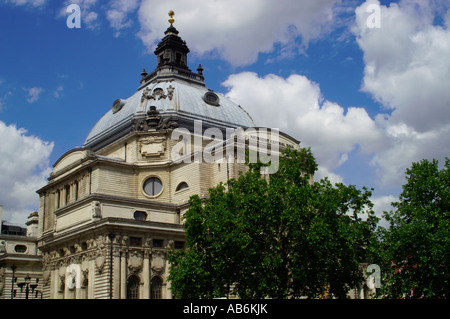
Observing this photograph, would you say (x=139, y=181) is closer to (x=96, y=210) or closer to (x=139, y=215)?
(x=139, y=215)

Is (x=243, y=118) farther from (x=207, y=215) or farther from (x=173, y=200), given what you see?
(x=207, y=215)

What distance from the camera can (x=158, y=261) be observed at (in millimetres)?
55250

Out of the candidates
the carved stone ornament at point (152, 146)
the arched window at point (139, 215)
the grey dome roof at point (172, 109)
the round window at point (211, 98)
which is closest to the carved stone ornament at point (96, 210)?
the arched window at point (139, 215)

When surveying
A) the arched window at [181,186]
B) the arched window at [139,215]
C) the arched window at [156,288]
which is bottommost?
the arched window at [156,288]

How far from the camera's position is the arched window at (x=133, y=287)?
52.8 m

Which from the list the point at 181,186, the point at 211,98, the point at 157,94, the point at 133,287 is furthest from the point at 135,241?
the point at 211,98

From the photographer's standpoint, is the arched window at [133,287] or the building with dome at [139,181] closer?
the arched window at [133,287]

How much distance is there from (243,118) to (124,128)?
19253 millimetres

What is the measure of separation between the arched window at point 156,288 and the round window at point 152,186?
14694mm

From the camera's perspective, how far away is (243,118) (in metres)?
81.8

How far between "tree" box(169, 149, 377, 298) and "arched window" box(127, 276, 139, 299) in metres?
11.6

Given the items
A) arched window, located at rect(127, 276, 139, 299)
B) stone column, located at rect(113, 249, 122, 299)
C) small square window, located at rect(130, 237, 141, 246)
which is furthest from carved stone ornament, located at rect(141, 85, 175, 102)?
arched window, located at rect(127, 276, 139, 299)

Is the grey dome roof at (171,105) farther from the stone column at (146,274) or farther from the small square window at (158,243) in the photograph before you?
the stone column at (146,274)
